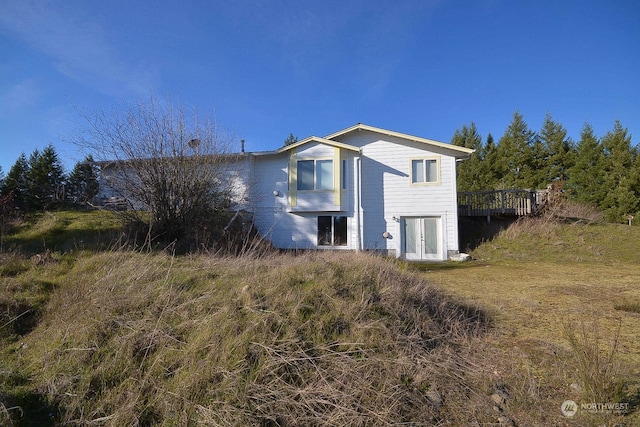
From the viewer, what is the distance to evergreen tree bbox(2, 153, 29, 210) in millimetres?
15305

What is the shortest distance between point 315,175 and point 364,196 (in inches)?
103

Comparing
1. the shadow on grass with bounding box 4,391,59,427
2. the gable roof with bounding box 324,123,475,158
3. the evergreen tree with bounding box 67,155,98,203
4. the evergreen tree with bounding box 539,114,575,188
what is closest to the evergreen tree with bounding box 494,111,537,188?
the evergreen tree with bounding box 539,114,575,188

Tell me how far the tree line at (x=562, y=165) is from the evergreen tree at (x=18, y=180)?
30.8m

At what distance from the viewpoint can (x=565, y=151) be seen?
27.7 metres

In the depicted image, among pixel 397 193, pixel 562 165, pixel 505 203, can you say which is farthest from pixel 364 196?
pixel 562 165

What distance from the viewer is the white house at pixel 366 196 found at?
14.1 m

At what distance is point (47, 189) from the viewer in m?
14.5

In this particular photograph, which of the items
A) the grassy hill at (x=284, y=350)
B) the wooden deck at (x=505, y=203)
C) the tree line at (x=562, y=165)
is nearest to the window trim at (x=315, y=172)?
the wooden deck at (x=505, y=203)

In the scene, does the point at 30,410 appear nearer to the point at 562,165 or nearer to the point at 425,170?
the point at 425,170

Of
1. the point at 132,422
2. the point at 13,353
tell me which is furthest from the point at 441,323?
the point at 13,353

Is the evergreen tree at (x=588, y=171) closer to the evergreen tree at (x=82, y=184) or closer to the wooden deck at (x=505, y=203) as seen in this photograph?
the wooden deck at (x=505, y=203)

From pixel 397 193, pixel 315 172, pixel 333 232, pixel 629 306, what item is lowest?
pixel 629 306

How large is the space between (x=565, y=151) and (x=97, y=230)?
116 feet

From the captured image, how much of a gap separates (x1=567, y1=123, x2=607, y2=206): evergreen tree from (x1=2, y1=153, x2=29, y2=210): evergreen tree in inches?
1444
